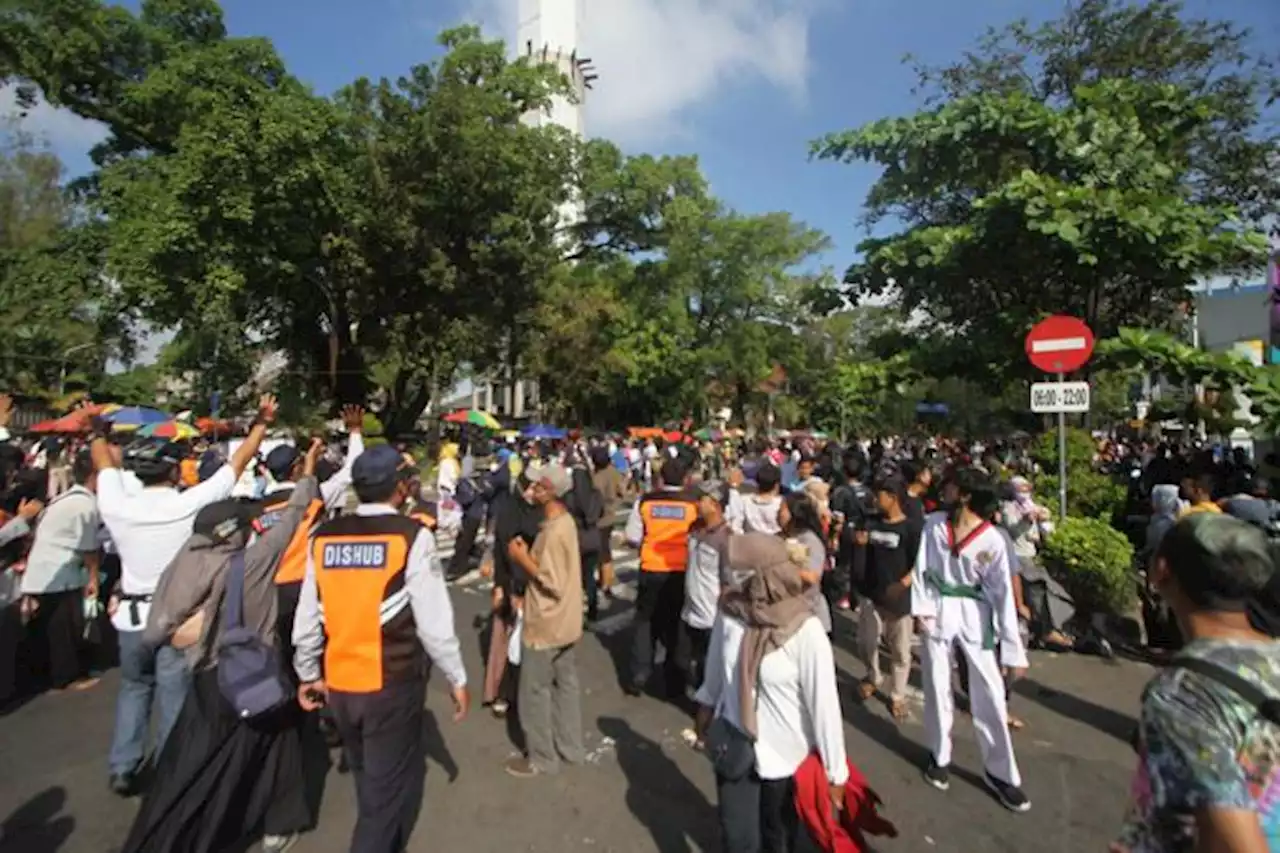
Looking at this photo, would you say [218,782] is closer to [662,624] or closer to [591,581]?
[662,624]

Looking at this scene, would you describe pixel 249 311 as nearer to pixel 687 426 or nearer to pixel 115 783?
pixel 687 426

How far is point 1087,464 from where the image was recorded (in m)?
9.56

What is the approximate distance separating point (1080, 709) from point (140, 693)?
617 cm

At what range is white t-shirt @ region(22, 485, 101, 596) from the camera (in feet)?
17.3

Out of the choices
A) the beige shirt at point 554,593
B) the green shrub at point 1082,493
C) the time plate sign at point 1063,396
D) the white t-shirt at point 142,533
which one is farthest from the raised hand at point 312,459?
the green shrub at point 1082,493

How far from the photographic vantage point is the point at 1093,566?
6.55 m

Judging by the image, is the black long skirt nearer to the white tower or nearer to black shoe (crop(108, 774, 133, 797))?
black shoe (crop(108, 774, 133, 797))

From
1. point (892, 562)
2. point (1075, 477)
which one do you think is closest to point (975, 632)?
point (892, 562)

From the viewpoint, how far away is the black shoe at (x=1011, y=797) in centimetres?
395

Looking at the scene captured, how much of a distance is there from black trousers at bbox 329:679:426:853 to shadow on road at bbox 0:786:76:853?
1.97 m

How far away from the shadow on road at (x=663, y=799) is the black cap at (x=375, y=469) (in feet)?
7.41

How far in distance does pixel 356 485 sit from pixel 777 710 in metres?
1.91

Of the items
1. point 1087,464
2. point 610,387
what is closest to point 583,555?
point 1087,464

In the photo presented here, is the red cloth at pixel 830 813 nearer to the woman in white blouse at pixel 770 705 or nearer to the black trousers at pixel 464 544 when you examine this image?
the woman in white blouse at pixel 770 705
